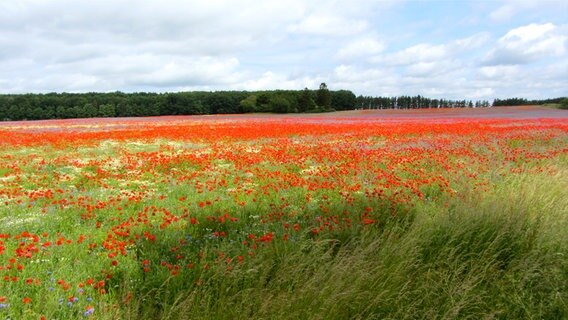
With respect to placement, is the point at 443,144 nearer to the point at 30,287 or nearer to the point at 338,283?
the point at 338,283

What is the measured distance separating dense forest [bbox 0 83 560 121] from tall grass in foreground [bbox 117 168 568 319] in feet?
261

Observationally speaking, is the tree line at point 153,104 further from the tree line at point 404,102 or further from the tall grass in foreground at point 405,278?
the tall grass in foreground at point 405,278

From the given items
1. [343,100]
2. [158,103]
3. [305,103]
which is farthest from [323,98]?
[158,103]

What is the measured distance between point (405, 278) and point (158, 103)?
9033cm

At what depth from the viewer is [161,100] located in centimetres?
A: 9238

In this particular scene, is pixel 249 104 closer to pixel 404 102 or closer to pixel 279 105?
pixel 279 105

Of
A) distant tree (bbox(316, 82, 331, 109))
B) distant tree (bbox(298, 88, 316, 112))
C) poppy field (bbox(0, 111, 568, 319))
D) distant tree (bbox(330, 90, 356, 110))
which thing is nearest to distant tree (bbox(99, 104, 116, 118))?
distant tree (bbox(298, 88, 316, 112))

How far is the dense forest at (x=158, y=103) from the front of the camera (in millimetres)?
80875

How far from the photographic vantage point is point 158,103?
9025 cm

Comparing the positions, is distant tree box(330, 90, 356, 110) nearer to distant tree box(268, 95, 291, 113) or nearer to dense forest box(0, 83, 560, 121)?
dense forest box(0, 83, 560, 121)

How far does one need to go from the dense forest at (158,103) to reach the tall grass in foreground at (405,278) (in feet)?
261

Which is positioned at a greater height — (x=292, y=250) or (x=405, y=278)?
(x=292, y=250)

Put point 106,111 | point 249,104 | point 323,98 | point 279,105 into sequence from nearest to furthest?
point 106,111 → point 279,105 → point 249,104 → point 323,98

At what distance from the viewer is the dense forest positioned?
3184 inches
